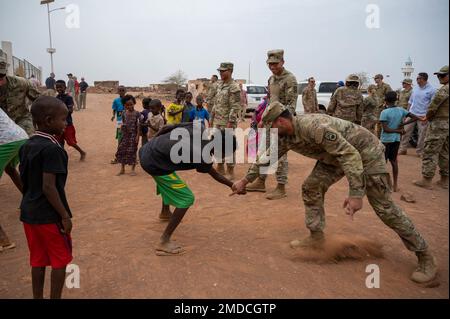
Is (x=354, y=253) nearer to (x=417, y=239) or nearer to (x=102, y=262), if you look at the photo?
(x=417, y=239)

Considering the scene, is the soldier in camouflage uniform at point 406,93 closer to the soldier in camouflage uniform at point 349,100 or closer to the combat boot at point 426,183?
the soldier in camouflage uniform at point 349,100

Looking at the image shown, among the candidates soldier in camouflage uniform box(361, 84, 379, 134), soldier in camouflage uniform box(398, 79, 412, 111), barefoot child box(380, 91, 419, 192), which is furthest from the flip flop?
soldier in camouflage uniform box(398, 79, 412, 111)

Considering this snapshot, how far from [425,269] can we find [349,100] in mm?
4254

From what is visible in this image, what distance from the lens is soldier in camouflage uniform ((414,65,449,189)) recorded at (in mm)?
5887

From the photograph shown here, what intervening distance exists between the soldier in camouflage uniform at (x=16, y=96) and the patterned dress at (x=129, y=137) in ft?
6.33

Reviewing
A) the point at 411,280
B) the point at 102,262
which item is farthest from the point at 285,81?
the point at 102,262

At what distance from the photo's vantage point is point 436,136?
6.19 meters

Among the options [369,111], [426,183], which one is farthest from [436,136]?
[369,111]

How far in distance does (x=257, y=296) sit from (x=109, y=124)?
1336 cm

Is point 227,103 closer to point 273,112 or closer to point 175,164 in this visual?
point 175,164

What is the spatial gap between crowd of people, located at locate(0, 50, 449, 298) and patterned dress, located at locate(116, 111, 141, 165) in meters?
0.02

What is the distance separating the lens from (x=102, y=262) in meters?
3.31

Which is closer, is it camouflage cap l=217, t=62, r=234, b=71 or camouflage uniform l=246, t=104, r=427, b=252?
camouflage uniform l=246, t=104, r=427, b=252

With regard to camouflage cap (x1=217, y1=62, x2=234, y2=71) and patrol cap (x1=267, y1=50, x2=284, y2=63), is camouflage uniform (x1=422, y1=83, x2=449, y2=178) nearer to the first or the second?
patrol cap (x1=267, y1=50, x2=284, y2=63)
